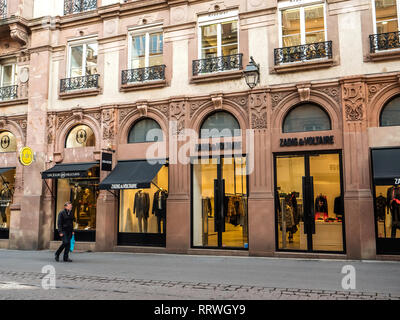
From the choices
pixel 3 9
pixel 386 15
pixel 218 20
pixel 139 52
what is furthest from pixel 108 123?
pixel 386 15

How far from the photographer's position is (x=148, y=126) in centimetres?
1502

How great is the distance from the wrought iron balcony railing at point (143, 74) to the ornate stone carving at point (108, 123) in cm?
135

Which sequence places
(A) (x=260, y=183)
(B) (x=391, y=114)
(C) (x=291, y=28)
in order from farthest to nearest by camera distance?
(C) (x=291, y=28) < (A) (x=260, y=183) < (B) (x=391, y=114)

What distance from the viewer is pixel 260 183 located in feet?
42.3

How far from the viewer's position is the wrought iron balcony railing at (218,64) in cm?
1374

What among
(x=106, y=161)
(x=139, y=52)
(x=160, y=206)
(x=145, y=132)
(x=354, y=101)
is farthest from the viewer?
(x=139, y=52)

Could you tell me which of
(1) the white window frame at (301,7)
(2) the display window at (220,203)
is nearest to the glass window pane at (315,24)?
(1) the white window frame at (301,7)

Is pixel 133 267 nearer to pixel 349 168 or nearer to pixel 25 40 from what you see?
pixel 349 168

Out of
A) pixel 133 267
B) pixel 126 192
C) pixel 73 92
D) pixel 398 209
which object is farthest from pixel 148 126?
pixel 398 209

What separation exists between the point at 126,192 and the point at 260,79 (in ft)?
21.5

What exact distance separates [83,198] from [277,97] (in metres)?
8.59

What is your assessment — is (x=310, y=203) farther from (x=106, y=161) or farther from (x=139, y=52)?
(x=139, y=52)

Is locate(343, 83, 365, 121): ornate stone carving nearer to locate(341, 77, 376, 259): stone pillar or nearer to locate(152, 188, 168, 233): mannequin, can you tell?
locate(341, 77, 376, 259): stone pillar

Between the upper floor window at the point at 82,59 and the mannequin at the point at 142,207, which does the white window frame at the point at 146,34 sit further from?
the mannequin at the point at 142,207
